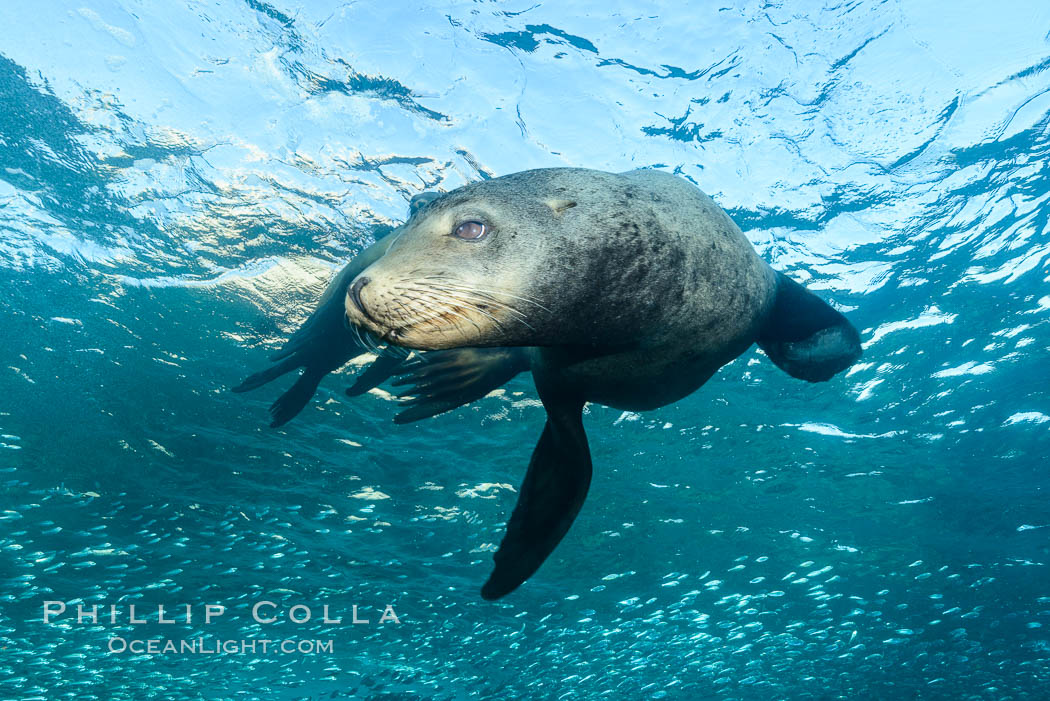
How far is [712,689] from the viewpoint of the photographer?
30656 mm

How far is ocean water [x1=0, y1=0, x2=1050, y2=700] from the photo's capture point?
5.77m

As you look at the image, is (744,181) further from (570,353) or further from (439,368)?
(570,353)

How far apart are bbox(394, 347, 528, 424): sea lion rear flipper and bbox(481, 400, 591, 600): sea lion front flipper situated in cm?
74

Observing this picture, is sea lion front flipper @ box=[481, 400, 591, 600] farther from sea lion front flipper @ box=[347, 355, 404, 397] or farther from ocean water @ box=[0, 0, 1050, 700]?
ocean water @ box=[0, 0, 1050, 700]

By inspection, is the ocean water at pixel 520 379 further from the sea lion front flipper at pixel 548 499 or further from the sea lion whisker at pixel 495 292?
the sea lion whisker at pixel 495 292

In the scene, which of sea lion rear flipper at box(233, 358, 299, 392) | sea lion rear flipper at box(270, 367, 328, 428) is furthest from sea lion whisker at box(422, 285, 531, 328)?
sea lion rear flipper at box(233, 358, 299, 392)

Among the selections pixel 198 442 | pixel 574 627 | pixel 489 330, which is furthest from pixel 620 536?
pixel 489 330

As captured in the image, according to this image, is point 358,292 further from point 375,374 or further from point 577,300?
point 375,374

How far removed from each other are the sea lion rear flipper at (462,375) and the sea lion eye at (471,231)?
190 cm

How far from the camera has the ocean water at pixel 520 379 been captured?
577 cm

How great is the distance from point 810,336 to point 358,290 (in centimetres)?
242

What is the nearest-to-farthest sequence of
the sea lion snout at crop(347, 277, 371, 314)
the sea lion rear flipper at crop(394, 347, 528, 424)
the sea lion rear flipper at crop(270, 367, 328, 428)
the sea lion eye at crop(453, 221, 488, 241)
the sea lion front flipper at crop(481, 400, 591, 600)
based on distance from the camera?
the sea lion snout at crop(347, 277, 371, 314) < the sea lion eye at crop(453, 221, 488, 241) < the sea lion front flipper at crop(481, 400, 591, 600) < the sea lion rear flipper at crop(394, 347, 528, 424) < the sea lion rear flipper at crop(270, 367, 328, 428)

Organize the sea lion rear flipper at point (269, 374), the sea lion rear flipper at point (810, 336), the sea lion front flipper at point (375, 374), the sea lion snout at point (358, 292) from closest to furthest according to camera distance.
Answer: the sea lion snout at point (358, 292) → the sea lion rear flipper at point (810, 336) → the sea lion front flipper at point (375, 374) → the sea lion rear flipper at point (269, 374)

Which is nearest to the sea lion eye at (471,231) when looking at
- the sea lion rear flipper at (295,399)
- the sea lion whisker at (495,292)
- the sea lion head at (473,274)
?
the sea lion head at (473,274)
